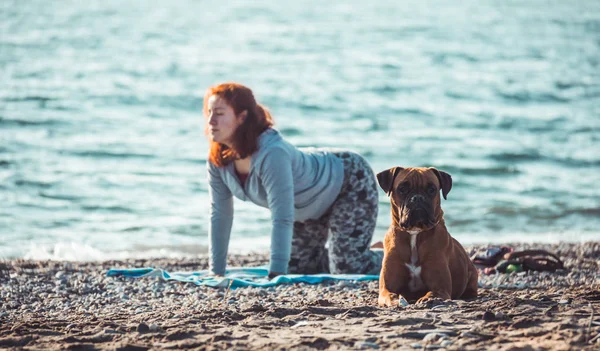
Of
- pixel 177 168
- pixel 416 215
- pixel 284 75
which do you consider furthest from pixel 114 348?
pixel 284 75

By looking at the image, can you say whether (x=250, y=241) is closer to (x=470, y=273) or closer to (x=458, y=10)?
(x=470, y=273)

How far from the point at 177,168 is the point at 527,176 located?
5.66m

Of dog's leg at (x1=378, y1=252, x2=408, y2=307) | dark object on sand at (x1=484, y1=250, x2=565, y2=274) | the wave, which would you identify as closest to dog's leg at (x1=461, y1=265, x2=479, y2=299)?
dog's leg at (x1=378, y1=252, x2=408, y2=307)

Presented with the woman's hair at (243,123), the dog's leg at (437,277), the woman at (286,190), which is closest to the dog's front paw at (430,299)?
the dog's leg at (437,277)

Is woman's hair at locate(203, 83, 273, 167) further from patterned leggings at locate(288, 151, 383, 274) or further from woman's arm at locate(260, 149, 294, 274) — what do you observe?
patterned leggings at locate(288, 151, 383, 274)

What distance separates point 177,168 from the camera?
1477cm

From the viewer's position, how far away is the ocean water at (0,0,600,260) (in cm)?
1177

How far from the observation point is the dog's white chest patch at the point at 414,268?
535 centimetres

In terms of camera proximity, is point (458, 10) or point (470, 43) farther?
point (458, 10)

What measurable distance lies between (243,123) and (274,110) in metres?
13.4

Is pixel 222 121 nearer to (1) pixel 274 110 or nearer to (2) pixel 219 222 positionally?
(2) pixel 219 222

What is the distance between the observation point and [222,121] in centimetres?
695

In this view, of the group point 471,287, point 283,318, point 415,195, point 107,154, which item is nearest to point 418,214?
point 415,195

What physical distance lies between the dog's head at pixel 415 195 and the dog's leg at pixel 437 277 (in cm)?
22
